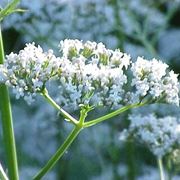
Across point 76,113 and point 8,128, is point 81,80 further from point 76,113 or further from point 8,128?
point 76,113

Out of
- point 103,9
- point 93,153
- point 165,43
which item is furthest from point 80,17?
point 165,43

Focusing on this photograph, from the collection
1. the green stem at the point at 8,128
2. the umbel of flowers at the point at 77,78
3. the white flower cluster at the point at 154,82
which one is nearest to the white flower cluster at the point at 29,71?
the umbel of flowers at the point at 77,78

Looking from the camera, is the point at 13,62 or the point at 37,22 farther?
the point at 37,22

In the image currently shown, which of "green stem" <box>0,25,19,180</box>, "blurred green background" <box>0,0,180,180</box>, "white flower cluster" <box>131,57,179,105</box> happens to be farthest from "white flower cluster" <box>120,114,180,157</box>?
"green stem" <box>0,25,19,180</box>

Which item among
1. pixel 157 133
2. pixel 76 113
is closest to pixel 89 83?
pixel 157 133

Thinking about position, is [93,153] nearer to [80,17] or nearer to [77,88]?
[80,17]

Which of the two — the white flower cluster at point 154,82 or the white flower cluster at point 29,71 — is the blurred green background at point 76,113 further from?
the white flower cluster at point 29,71

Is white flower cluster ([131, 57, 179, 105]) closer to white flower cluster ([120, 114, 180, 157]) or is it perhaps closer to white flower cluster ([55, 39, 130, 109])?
white flower cluster ([55, 39, 130, 109])

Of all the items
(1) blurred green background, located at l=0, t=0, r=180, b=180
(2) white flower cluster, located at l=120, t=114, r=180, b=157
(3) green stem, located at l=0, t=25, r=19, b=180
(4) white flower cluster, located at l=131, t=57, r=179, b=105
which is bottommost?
(3) green stem, located at l=0, t=25, r=19, b=180
